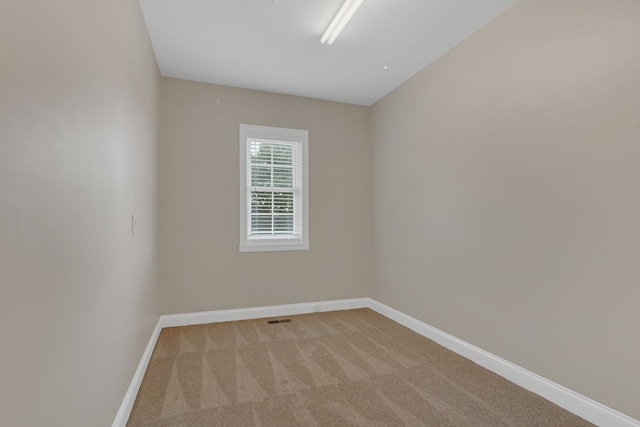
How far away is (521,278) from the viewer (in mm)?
2268

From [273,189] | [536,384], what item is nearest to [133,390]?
[273,189]

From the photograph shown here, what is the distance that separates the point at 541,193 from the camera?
214 centimetres

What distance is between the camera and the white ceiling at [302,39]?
7.78 ft

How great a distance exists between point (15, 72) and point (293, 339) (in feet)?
9.56

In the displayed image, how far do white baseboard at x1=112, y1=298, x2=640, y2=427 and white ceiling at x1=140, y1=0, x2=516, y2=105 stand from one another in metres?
2.78

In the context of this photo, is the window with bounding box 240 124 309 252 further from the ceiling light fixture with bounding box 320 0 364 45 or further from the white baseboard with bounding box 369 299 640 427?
the white baseboard with bounding box 369 299 640 427

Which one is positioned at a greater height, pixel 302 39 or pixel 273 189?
pixel 302 39

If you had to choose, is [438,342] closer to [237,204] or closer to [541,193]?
[541,193]

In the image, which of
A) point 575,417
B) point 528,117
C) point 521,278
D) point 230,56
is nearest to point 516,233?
point 521,278

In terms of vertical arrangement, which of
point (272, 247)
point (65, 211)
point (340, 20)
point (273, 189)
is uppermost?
point (340, 20)

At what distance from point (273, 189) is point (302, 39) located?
5.90ft

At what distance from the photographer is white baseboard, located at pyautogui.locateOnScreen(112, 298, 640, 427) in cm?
181

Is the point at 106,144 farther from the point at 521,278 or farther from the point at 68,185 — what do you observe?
the point at 521,278

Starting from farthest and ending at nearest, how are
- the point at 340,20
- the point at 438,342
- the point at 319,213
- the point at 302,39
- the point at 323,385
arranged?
the point at 319,213
the point at 438,342
the point at 302,39
the point at 340,20
the point at 323,385
